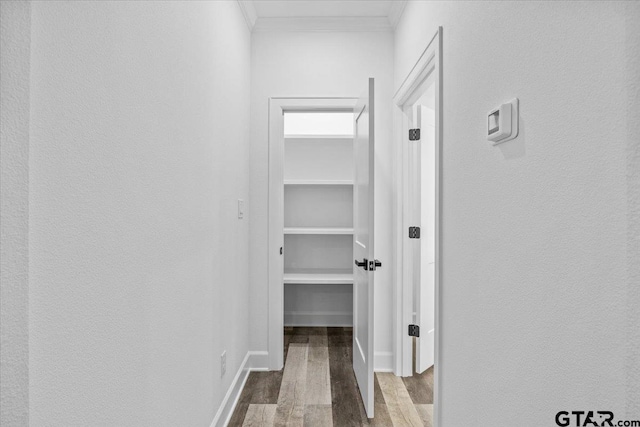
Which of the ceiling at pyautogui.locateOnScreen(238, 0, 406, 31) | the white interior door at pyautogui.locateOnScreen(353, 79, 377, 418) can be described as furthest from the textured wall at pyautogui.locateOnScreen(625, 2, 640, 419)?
the ceiling at pyautogui.locateOnScreen(238, 0, 406, 31)

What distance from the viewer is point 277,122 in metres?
3.01

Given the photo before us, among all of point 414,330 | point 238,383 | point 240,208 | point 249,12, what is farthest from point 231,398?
point 249,12

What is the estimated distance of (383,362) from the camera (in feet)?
9.79

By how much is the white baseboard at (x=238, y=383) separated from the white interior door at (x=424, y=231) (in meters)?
1.18

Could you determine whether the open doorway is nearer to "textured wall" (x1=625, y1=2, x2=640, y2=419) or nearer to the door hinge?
the door hinge

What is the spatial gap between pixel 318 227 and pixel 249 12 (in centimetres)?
220

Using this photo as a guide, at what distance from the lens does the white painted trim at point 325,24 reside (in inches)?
116

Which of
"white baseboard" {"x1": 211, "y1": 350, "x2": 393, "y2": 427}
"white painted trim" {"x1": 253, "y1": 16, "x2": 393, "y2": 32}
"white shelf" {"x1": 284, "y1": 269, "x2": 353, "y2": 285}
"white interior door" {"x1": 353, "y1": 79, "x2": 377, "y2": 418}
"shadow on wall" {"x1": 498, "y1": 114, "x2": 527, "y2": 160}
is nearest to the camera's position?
"shadow on wall" {"x1": 498, "y1": 114, "x2": 527, "y2": 160}

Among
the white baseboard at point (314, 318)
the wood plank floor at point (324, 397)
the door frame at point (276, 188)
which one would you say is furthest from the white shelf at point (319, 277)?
the door frame at point (276, 188)

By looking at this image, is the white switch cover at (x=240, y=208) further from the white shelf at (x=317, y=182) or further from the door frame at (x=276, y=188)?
the white shelf at (x=317, y=182)

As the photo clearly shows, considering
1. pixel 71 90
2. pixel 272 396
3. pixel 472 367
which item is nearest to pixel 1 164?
pixel 71 90

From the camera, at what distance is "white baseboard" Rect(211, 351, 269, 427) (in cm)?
214

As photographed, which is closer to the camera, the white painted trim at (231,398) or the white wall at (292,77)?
the white painted trim at (231,398)

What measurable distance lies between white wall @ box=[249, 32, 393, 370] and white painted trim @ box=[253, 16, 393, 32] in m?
0.04
